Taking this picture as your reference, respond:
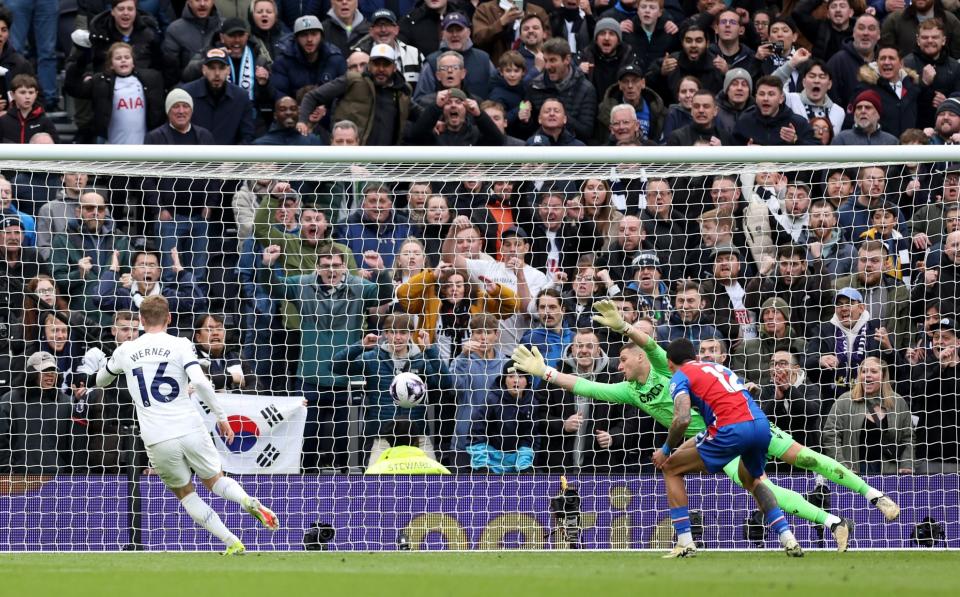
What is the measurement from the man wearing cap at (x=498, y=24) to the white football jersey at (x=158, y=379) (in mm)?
6715

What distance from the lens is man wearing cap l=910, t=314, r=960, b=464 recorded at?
12055 mm

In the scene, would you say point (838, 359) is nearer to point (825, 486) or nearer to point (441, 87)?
point (825, 486)

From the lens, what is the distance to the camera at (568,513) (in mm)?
11672

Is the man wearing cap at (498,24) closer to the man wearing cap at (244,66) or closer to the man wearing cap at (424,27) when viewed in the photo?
the man wearing cap at (424,27)

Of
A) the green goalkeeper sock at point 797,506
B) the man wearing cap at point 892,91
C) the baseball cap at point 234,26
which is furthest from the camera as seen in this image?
the man wearing cap at point 892,91

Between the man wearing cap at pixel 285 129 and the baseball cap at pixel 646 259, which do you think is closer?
the baseball cap at pixel 646 259

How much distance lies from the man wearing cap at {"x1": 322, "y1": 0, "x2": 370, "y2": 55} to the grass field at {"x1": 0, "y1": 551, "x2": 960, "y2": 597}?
→ 261 inches

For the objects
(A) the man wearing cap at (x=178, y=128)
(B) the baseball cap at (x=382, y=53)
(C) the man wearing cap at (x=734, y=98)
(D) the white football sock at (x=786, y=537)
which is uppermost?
(B) the baseball cap at (x=382, y=53)

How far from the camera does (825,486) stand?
470 inches

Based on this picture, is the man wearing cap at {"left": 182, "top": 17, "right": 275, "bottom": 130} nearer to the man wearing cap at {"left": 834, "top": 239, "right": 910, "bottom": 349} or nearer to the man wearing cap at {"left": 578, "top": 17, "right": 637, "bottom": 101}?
the man wearing cap at {"left": 578, "top": 17, "right": 637, "bottom": 101}

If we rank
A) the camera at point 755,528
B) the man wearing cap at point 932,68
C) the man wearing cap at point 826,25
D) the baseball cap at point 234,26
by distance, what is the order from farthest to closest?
the man wearing cap at point 826,25 → the man wearing cap at point 932,68 → the baseball cap at point 234,26 → the camera at point 755,528

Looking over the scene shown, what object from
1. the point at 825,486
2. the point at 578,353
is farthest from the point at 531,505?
the point at 825,486

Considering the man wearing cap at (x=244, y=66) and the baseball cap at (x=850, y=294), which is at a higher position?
the man wearing cap at (x=244, y=66)

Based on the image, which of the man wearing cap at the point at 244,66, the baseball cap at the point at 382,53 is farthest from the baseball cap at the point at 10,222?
the baseball cap at the point at 382,53
